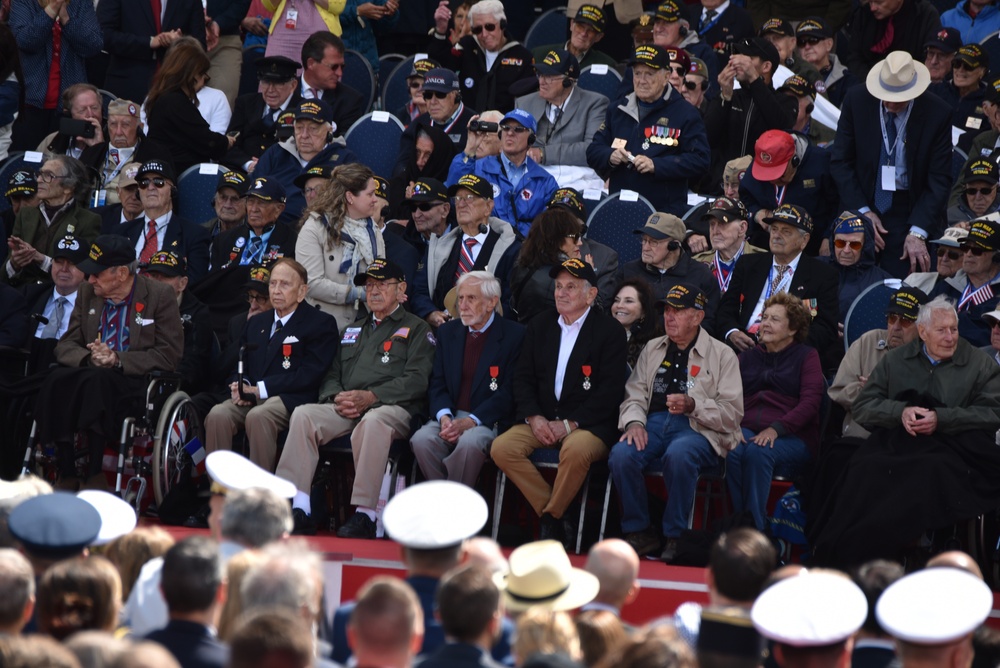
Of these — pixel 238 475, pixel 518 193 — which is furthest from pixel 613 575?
pixel 518 193

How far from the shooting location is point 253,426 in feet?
27.4

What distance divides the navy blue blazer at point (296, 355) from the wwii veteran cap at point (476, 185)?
1219mm

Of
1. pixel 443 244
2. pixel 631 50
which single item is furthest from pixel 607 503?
pixel 631 50

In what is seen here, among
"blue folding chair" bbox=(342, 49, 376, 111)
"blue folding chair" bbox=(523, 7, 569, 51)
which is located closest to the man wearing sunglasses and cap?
"blue folding chair" bbox=(523, 7, 569, 51)

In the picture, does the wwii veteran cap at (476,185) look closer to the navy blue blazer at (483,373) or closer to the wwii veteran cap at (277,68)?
the navy blue blazer at (483,373)

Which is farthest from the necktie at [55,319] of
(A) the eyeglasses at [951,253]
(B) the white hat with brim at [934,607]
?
(B) the white hat with brim at [934,607]

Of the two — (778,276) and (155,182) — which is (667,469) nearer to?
(778,276)

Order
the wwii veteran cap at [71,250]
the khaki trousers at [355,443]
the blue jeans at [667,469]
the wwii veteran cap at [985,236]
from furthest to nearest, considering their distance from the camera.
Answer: the wwii veteran cap at [71,250]
the wwii veteran cap at [985,236]
the khaki trousers at [355,443]
the blue jeans at [667,469]

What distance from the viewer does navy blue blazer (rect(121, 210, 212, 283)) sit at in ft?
32.6

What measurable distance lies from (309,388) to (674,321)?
2241 millimetres

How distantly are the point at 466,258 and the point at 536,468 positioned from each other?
1756 mm

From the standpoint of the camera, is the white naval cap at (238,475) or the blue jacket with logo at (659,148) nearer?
the white naval cap at (238,475)

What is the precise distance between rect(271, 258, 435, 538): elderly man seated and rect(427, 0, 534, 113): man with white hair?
10.2ft

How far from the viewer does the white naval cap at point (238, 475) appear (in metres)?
5.58
